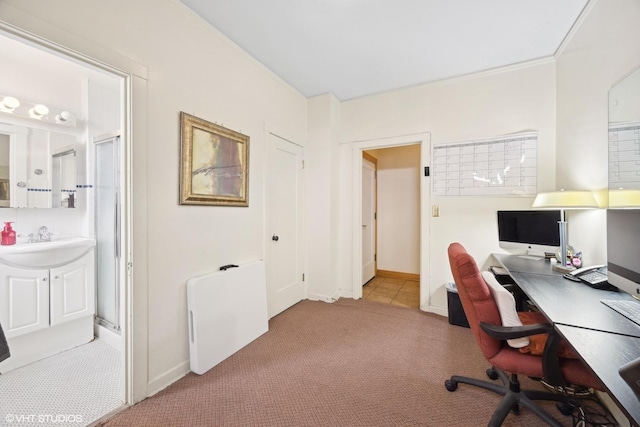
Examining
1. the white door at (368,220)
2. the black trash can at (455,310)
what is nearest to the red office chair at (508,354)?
the black trash can at (455,310)

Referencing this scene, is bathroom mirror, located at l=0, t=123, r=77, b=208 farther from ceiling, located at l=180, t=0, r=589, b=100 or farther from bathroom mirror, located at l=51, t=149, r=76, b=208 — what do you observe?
ceiling, located at l=180, t=0, r=589, b=100

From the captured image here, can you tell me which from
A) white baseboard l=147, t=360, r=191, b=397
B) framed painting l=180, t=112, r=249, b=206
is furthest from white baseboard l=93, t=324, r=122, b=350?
framed painting l=180, t=112, r=249, b=206

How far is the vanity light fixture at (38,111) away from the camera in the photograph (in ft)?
7.26

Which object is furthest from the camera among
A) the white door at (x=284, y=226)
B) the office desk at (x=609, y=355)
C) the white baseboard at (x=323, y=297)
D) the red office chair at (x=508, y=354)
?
the white baseboard at (x=323, y=297)

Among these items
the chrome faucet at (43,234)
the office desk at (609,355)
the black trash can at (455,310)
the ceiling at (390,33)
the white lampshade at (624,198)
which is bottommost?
the black trash can at (455,310)

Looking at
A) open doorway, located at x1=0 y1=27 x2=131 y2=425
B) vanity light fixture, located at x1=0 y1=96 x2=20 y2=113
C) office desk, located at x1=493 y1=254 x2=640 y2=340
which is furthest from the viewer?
vanity light fixture, located at x1=0 y1=96 x2=20 y2=113

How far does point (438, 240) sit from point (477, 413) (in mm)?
1713

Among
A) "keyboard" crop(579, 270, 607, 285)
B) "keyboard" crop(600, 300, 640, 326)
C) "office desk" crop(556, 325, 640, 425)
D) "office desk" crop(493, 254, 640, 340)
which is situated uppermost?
"keyboard" crop(579, 270, 607, 285)

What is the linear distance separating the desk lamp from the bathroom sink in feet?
13.0

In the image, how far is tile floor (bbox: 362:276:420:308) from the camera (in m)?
3.30

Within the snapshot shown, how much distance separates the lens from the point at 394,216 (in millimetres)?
4457

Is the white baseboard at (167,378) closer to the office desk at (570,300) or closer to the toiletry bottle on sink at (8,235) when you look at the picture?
the toiletry bottle on sink at (8,235)

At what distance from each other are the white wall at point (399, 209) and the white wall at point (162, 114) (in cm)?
301

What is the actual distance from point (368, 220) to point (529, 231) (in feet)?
7.21
